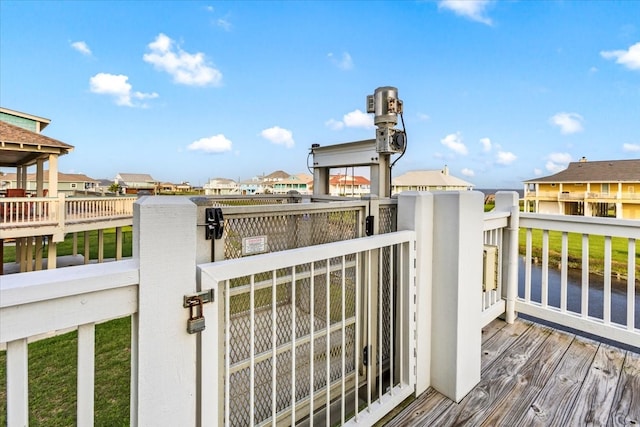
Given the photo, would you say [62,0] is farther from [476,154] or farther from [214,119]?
[476,154]

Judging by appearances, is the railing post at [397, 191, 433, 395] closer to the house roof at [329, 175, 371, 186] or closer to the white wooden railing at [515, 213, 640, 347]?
the white wooden railing at [515, 213, 640, 347]

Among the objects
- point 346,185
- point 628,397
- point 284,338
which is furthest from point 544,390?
point 346,185

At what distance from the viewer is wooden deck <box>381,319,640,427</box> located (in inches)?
62.8

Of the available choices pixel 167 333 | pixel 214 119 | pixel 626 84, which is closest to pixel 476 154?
pixel 626 84

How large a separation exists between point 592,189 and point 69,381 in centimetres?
2845

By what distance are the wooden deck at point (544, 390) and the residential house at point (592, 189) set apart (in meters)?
24.1

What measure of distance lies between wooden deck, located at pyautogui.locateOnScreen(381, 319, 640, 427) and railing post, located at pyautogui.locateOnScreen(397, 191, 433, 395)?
213mm

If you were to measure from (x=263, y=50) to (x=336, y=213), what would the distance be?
12.3 meters

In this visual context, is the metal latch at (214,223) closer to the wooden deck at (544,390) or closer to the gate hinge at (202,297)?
the gate hinge at (202,297)

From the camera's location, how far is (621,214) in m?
19.6

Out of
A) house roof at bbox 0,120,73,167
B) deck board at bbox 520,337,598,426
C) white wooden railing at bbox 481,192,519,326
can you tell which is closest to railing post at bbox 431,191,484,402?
deck board at bbox 520,337,598,426

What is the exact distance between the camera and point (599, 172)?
2053 cm

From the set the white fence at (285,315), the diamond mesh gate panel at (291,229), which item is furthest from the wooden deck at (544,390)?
the diamond mesh gate panel at (291,229)

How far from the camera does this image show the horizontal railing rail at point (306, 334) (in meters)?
1.07
